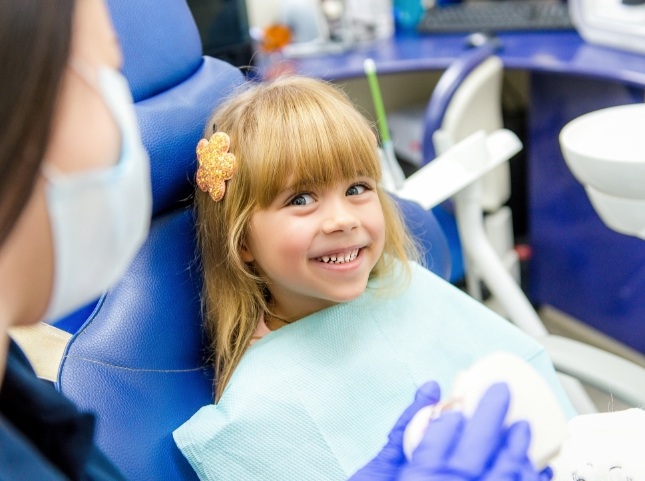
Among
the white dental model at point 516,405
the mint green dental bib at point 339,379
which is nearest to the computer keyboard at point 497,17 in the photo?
the mint green dental bib at point 339,379

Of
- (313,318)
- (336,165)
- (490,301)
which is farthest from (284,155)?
(490,301)

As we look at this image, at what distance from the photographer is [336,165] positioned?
3.18 feet

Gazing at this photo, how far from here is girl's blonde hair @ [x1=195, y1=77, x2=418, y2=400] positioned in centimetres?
96

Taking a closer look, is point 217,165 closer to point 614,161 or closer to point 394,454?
point 394,454

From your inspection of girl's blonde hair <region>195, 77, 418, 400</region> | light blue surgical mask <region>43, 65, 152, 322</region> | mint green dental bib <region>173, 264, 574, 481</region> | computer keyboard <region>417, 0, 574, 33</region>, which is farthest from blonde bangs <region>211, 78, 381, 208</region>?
computer keyboard <region>417, 0, 574, 33</region>

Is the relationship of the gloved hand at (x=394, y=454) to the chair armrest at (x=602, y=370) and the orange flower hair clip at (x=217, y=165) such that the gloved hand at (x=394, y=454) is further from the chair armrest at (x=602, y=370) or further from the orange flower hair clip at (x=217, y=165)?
the chair armrest at (x=602, y=370)

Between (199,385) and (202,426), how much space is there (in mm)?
101

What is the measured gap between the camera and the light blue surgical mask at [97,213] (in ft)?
1.59

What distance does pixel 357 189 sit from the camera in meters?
1.02

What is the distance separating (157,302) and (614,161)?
649mm

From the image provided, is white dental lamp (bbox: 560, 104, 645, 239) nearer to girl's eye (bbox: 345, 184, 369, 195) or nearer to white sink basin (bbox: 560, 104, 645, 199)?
white sink basin (bbox: 560, 104, 645, 199)

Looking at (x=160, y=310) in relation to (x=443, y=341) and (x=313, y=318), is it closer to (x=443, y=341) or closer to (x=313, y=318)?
(x=313, y=318)

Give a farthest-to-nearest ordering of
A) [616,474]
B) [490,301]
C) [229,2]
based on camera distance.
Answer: [490,301], [229,2], [616,474]

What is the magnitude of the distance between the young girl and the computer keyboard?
1121mm
